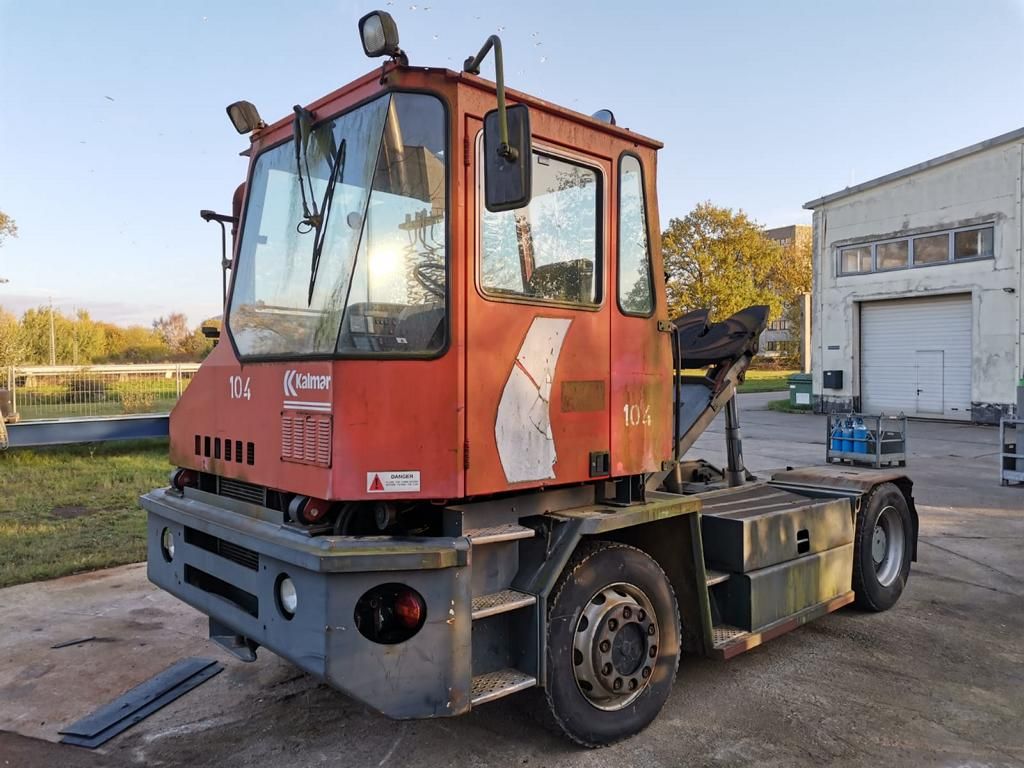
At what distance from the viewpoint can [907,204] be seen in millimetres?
21250

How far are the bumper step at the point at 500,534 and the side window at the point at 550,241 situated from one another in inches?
40.8

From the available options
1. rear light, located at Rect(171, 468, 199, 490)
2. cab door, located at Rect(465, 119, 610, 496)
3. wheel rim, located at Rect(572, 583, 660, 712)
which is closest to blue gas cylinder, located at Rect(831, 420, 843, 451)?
wheel rim, located at Rect(572, 583, 660, 712)

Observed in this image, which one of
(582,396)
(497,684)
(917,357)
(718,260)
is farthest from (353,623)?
(718,260)

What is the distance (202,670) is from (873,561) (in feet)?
15.3

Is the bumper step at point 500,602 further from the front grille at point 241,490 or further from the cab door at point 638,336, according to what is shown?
the front grille at point 241,490

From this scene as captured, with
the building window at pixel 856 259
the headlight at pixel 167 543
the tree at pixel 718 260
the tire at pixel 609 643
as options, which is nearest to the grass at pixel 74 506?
the headlight at pixel 167 543

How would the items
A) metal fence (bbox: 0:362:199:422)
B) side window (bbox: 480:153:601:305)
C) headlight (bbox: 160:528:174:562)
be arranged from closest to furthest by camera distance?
side window (bbox: 480:153:601:305) < headlight (bbox: 160:528:174:562) < metal fence (bbox: 0:362:199:422)

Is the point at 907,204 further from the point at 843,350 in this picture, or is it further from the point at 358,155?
the point at 358,155

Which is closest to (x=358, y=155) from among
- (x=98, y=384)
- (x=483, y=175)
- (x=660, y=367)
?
(x=483, y=175)

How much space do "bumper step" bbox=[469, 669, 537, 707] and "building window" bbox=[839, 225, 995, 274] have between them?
20.6 meters

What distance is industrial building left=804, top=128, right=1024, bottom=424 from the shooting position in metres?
19.1

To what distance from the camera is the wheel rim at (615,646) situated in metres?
3.53

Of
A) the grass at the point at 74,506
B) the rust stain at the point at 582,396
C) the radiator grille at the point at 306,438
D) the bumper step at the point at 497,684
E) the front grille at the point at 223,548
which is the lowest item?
the grass at the point at 74,506

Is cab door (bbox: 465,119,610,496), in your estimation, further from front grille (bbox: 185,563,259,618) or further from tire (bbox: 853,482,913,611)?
tire (bbox: 853,482,913,611)
